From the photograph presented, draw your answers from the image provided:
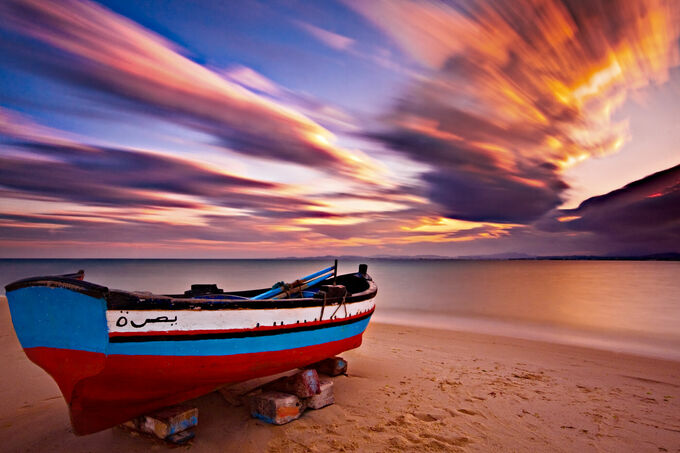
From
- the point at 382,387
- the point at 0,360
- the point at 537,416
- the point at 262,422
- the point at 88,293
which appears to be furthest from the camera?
the point at 0,360

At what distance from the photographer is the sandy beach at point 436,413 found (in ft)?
15.2

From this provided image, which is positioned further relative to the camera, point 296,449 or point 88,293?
point 296,449

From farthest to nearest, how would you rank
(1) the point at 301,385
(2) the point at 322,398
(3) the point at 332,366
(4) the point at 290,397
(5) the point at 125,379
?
(3) the point at 332,366 → (2) the point at 322,398 → (1) the point at 301,385 → (4) the point at 290,397 → (5) the point at 125,379

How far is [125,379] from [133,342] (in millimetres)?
477

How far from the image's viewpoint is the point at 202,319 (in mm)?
4414

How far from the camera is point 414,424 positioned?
5.18 m

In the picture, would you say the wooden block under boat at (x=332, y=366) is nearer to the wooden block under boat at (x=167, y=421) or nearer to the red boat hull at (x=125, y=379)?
the red boat hull at (x=125, y=379)

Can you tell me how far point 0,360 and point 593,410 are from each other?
40.3ft

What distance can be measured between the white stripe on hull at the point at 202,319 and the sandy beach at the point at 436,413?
4.64ft

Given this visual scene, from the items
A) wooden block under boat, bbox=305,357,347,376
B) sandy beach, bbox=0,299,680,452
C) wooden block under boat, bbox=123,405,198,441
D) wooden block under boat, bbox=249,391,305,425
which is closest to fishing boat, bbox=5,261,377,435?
wooden block under boat, bbox=123,405,198,441

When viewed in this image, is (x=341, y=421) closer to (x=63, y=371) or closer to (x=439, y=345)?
(x=63, y=371)

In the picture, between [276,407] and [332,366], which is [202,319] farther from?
[332,366]

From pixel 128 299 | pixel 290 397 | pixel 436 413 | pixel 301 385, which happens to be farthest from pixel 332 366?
pixel 128 299

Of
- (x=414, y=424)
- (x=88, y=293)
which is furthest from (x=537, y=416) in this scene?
(x=88, y=293)
